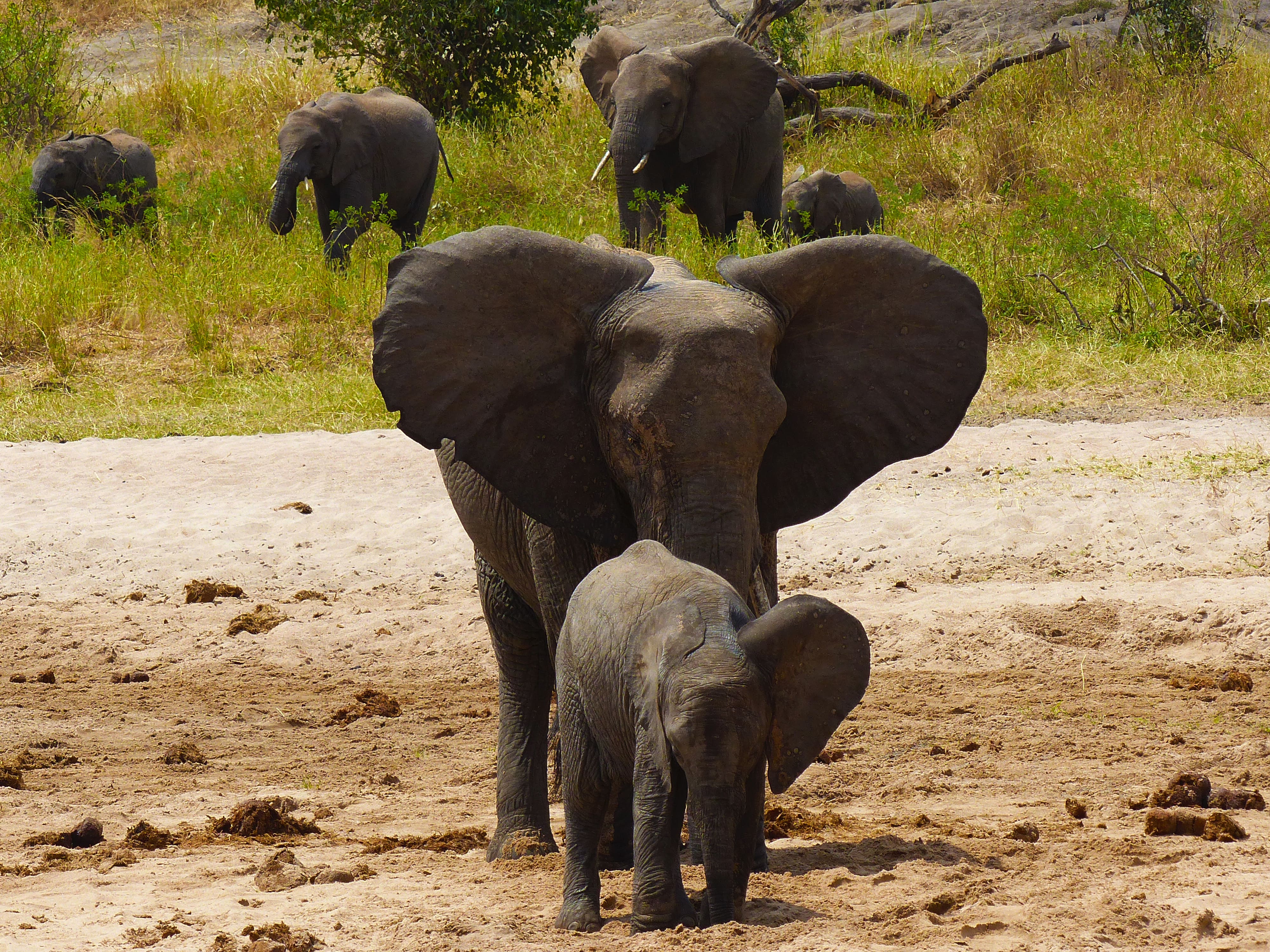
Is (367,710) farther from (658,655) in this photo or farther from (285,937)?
(658,655)

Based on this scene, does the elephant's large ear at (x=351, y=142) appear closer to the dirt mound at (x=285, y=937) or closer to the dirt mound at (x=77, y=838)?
the dirt mound at (x=77, y=838)

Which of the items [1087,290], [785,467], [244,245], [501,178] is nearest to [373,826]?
[785,467]

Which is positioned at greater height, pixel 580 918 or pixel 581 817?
pixel 581 817

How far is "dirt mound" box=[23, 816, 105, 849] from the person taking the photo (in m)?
4.45

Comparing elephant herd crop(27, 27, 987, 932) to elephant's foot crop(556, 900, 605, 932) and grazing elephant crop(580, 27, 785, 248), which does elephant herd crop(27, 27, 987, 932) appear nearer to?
elephant's foot crop(556, 900, 605, 932)

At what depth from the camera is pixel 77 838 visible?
4465 millimetres

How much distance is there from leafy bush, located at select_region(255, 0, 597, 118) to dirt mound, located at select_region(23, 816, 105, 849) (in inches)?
515

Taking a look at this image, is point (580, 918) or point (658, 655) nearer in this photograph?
point (658, 655)

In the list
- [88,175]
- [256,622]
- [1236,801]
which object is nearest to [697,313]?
[1236,801]

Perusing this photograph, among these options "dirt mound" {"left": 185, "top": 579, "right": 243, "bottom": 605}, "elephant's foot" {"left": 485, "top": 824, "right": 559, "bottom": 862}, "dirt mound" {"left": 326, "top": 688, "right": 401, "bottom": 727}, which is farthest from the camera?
"dirt mound" {"left": 185, "top": 579, "right": 243, "bottom": 605}

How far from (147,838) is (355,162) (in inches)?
433

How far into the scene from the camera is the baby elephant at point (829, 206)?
1387 centimetres

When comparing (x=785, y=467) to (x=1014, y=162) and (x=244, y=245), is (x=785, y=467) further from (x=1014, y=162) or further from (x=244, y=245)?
(x=1014, y=162)

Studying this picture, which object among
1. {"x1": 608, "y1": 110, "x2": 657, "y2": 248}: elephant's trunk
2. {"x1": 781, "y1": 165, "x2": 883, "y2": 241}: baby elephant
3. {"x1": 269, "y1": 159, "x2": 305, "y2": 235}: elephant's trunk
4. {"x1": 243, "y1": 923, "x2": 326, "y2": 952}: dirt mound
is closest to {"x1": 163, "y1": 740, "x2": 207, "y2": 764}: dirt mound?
{"x1": 243, "y1": 923, "x2": 326, "y2": 952}: dirt mound
